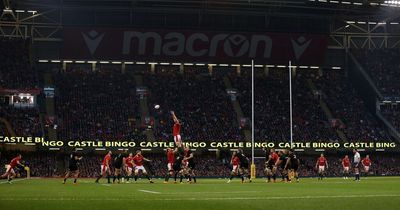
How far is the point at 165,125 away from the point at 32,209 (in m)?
50.4

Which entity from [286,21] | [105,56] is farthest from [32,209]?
[286,21]

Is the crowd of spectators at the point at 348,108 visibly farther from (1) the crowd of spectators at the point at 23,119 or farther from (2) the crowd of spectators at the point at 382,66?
(1) the crowd of spectators at the point at 23,119

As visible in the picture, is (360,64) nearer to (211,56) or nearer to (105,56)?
(211,56)

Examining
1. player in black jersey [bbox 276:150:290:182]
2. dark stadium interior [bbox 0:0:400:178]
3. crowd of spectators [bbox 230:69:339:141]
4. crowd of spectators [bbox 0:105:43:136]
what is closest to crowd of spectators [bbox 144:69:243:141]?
dark stadium interior [bbox 0:0:400:178]

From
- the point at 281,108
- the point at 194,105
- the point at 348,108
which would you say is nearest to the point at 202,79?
the point at 194,105

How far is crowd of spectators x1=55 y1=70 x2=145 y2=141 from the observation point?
6222cm

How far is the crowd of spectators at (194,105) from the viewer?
64.8 metres

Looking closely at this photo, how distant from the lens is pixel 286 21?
72000 mm

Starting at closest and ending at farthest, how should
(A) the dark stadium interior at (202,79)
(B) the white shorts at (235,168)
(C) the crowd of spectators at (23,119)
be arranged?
(B) the white shorts at (235,168) < (C) the crowd of spectators at (23,119) < (A) the dark stadium interior at (202,79)

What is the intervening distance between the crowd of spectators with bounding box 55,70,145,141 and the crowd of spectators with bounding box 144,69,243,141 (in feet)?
8.03

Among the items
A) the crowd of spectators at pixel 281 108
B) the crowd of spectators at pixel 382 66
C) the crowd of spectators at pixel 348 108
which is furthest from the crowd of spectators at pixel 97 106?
the crowd of spectators at pixel 382 66

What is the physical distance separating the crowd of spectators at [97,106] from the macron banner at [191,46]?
96.6 inches

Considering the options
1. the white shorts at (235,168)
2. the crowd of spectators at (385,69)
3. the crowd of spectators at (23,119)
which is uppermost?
the crowd of spectators at (385,69)

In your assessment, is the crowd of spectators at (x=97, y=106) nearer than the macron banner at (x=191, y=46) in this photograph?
Yes
